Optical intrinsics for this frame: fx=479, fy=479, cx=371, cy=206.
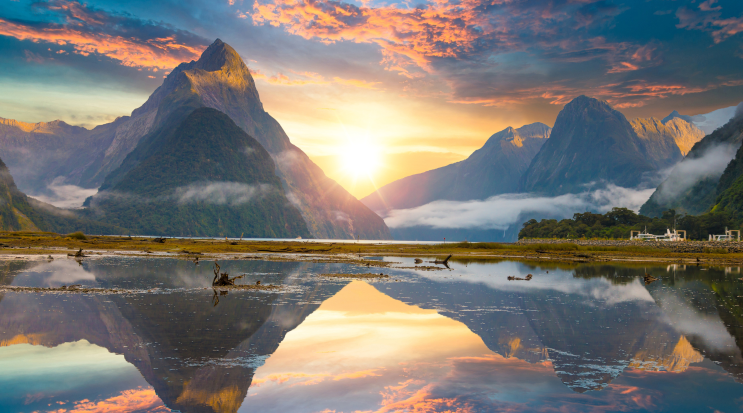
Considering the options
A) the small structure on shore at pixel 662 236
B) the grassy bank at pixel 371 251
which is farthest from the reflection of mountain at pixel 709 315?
the small structure on shore at pixel 662 236

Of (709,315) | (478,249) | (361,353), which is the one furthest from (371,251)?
(361,353)

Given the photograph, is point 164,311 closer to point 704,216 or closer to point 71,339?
point 71,339

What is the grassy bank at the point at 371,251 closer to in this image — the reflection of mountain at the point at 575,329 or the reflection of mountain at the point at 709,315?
the reflection of mountain at the point at 709,315

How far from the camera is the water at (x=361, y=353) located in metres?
14.5

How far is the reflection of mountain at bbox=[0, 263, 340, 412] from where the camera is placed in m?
15.4

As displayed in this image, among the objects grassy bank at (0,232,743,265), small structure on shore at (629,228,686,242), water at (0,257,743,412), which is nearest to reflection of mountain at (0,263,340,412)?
water at (0,257,743,412)

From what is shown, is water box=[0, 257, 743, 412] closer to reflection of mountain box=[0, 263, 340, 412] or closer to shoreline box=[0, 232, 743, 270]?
reflection of mountain box=[0, 263, 340, 412]

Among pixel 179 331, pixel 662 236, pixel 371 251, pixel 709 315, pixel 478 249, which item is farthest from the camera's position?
pixel 662 236

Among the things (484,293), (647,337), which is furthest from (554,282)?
(647,337)

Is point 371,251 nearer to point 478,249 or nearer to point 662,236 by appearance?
point 478,249

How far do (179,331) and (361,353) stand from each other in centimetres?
893

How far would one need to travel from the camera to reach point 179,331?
893 inches

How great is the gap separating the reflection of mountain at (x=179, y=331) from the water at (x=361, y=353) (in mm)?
84

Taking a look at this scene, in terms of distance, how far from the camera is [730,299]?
128 feet
